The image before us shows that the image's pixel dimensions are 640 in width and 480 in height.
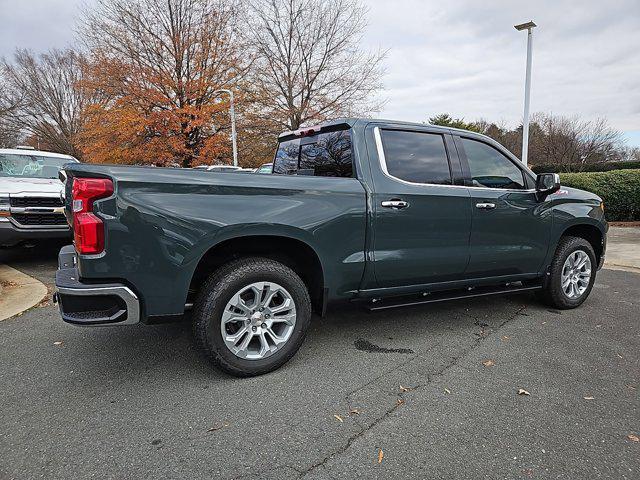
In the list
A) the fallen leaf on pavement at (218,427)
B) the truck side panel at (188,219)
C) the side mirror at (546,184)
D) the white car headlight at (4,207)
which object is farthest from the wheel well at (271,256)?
the white car headlight at (4,207)

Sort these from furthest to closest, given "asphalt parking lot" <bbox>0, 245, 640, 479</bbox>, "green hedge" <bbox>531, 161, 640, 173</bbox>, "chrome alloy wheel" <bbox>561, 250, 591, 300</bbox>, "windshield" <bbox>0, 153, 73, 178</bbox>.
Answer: "green hedge" <bbox>531, 161, 640, 173</bbox>, "windshield" <bbox>0, 153, 73, 178</bbox>, "chrome alloy wheel" <bbox>561, 250, 591, 300</bbox>, "asphalt parking lot" <bbox>0, 245, 640, 479</bbox>

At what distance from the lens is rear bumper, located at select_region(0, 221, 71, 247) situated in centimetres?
560

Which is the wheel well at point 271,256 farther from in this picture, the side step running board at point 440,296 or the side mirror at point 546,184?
the side mirror at point 546,184

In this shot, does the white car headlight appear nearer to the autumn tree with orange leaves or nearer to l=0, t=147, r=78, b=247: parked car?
l=0, t=147, r=78, b=247: parked car

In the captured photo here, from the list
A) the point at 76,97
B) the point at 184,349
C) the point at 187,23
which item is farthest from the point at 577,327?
the point at 76,97

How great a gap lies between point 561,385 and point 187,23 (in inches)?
750

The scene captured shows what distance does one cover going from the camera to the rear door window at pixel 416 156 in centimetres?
329

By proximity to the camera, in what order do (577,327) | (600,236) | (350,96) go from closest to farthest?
(577,327) → (600,236) → (350,96)

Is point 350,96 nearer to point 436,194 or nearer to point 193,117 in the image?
point 193,117

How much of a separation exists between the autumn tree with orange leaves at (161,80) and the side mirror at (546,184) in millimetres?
14496

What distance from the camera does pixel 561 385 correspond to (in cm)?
277

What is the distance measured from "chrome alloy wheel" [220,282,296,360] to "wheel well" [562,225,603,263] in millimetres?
3332

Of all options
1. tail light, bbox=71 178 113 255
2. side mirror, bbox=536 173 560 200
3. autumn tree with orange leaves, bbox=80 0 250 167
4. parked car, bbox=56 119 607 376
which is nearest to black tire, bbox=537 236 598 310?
parked car, bbox=56 119 607 376

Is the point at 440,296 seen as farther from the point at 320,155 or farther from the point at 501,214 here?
the point at 320,155
